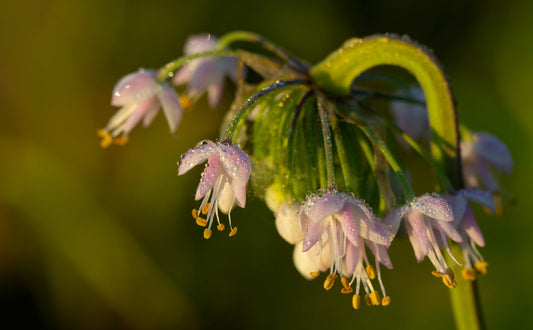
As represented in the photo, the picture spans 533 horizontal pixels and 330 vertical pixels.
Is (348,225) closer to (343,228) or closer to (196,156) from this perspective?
(343,228)

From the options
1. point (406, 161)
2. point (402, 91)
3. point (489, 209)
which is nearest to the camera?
point (489, 209)

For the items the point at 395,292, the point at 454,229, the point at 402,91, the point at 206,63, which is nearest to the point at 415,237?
the point at 454,229

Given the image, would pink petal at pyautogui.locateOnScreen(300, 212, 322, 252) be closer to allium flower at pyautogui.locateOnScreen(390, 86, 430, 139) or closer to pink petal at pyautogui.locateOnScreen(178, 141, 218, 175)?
pink petal at pyautogui.locateOnScreen(178, 141, 218, 175)

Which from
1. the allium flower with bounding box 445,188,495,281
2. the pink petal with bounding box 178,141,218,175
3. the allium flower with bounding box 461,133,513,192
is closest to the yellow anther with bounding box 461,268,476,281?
the allium flower with bounding box 445,188,495,281

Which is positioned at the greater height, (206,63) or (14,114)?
(14,114)

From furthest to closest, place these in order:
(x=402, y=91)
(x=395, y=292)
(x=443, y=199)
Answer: (x=395, y=292), (x=402, y=91), (x=443, y=199)

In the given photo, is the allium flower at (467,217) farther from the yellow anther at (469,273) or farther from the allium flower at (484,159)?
the allium flower at (484,159)

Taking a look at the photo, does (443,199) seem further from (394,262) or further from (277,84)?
(394,262)
